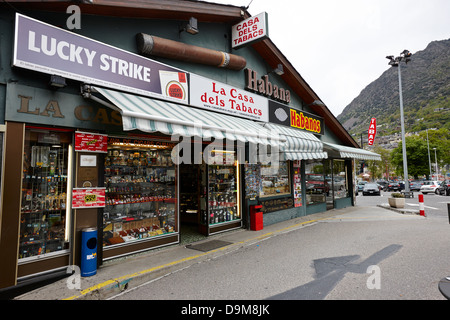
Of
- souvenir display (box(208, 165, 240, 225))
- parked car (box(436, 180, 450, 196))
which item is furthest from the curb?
parked car (box(436, 180, 450, 196))

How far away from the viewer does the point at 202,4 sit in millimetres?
6957

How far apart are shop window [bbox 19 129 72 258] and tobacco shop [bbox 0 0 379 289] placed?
0.02 metres

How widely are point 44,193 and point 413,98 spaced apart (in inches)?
6961

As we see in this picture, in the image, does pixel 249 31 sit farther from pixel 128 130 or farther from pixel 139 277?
pixel 139 277

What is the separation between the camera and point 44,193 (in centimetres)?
484

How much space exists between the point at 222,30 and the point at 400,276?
831 centimetres

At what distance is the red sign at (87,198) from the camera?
4828mm

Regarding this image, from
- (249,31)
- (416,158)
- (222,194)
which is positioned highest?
(249,31)

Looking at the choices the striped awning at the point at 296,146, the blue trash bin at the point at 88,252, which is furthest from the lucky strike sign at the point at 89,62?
the striped awning at the point at 296,146

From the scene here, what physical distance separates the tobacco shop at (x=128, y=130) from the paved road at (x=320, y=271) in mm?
1769

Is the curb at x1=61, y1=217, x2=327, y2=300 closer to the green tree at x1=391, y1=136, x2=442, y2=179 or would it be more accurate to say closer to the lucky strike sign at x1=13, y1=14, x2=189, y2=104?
the lucky strike sign at x1=13, y1=14, x2=189, y2=104

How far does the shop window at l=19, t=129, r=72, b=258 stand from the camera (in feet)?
14.9

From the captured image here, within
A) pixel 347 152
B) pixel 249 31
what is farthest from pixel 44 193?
pixel 347 152

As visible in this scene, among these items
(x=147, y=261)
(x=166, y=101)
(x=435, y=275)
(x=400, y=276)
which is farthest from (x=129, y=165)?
(x=435, y=275)
